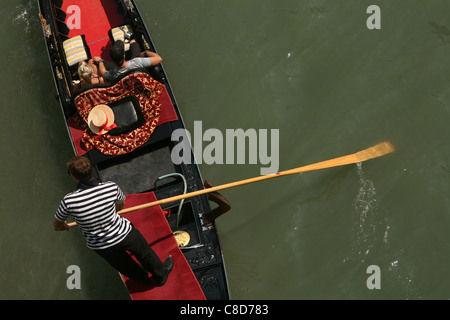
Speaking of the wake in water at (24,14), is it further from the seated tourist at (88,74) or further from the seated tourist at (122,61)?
the seated tourist at (122,61)

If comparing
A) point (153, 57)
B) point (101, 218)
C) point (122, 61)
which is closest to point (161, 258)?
point (101, 218)

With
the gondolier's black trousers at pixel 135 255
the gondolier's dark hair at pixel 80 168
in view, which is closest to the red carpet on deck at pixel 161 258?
the gondolier's black trousers at pixel 135 255

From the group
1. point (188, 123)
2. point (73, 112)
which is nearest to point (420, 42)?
point (188, 123)

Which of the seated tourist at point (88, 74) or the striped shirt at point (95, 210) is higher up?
the seated tourist at point (88, 74)

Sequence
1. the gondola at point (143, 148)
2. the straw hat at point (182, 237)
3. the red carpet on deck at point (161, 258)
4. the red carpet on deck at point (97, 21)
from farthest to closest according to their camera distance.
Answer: the red carpet on deck at point (97, 21)
the straw hat at point (182, 237)
the gondola at point (143, 148)
the red carpet on deck at point (161, 258)

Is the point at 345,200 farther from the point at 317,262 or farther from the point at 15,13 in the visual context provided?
the point at 15,13

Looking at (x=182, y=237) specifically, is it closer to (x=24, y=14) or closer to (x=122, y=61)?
(x=122, y=61)

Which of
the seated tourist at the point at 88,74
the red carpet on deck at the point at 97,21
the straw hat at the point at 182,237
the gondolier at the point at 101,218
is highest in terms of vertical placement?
the red carpet on deck at the point at 97,21

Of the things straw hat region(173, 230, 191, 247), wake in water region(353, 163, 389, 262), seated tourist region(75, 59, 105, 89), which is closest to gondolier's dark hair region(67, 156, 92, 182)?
straw hat region(173, 230, 191, 247)
